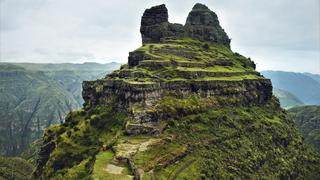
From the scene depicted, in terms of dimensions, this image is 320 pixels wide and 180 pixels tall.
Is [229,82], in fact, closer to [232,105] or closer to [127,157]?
[232,105]

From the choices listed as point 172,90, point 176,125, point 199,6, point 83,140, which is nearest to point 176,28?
point 199,6

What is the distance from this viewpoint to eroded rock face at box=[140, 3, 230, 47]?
144250 millimetres

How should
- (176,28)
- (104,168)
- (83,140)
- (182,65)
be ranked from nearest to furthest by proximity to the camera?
(104,168)
(83,140)
(182,65)
(176,28)

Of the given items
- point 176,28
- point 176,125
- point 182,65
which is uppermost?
point 176,28

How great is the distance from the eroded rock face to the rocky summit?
0.40 m

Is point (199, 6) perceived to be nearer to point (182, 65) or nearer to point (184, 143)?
point (182, 65)

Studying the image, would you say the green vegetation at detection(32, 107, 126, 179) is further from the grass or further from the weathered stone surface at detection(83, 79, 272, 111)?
the grass

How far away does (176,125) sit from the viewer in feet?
312

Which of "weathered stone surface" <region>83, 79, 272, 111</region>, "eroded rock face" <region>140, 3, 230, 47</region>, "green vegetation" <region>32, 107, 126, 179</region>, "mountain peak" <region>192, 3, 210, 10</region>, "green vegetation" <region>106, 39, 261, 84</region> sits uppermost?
"mountain peak" <region>192, 3, 210, 10</region>

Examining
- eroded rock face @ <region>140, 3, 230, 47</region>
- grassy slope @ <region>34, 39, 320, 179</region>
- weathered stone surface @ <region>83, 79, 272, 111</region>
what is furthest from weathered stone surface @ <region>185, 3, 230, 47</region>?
weathered stone surface @ <region>83, 79, 272, 111</region>

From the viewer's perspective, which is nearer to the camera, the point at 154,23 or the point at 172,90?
the point at 172,90

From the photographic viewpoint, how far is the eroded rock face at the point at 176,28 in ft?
473

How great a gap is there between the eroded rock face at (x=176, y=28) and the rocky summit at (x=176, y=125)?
0.40m

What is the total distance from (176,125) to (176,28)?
5992cm
